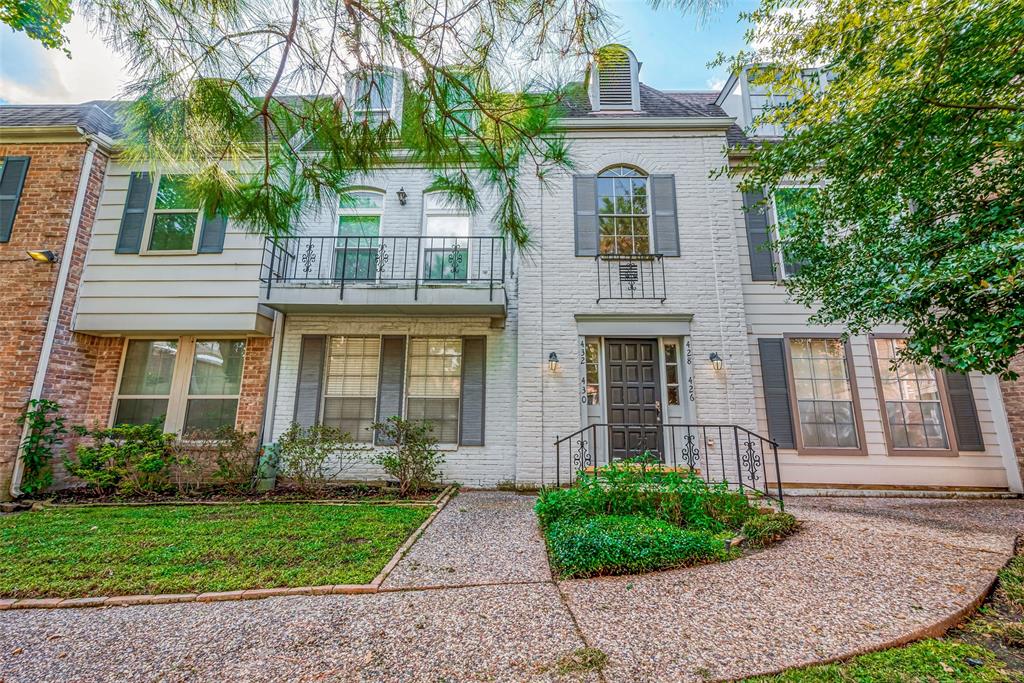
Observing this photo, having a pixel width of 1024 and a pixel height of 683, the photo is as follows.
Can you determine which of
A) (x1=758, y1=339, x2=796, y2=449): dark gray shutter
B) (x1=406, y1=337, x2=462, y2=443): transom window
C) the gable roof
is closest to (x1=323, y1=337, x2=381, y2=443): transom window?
(x1=406, y1=337, x2=462, y2=443): transom window

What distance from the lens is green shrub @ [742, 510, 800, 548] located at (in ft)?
11.6

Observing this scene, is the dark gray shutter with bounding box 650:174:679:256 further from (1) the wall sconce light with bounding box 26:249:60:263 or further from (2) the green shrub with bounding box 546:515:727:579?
(1) the wall sconce light with bounding box 26:249:60:263

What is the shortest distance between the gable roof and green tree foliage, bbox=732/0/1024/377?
31.5ft

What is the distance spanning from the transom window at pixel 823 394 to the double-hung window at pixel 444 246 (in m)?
5.42

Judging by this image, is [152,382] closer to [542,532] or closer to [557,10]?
[542,532]

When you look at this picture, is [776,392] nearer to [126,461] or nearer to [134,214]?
[126,461]

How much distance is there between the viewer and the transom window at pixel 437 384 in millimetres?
6410

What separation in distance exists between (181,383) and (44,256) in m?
2.49

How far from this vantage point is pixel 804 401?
6.26 m

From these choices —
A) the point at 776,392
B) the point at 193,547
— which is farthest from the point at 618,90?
the point at 193,547

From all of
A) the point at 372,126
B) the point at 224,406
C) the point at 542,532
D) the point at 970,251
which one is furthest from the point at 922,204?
the point at 224,406

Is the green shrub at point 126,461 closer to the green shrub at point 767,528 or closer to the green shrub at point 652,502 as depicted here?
the green shrub at point 652,502

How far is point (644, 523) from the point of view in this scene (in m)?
3.55

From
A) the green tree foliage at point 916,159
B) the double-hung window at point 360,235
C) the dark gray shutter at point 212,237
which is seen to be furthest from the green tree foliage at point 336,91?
the dark gray shutter at point 212,237
